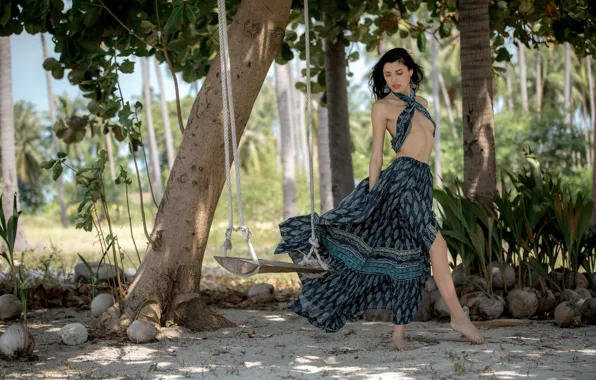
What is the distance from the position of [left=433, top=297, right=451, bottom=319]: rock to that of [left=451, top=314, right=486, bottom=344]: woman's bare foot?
3.16ft

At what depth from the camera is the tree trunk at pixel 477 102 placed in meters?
5.68

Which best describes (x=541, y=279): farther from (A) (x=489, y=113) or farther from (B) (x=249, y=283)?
(B) (x=249, y=283)

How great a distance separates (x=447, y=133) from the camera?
3409 centimetres


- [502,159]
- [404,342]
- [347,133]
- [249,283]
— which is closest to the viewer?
[404,342]

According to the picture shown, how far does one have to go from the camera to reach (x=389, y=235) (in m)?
4.18

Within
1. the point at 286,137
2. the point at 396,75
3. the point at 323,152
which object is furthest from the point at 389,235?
the point at 286,137

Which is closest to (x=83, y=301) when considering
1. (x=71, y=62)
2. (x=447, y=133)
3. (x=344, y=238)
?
(x=71, y=62)

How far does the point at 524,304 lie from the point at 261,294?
219cm

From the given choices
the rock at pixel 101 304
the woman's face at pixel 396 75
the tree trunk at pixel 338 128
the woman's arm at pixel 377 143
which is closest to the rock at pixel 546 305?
the woman's arm at pixel 377 143

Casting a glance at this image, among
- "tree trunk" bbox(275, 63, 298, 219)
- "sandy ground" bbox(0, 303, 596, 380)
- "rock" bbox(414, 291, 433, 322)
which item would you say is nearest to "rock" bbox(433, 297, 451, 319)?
"rock" bbox(414, 291, 433, 322)

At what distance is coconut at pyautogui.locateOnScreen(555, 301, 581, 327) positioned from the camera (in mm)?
4559

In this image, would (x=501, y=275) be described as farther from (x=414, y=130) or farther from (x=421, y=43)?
(x=421, y=43)

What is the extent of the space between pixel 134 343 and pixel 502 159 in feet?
84.6

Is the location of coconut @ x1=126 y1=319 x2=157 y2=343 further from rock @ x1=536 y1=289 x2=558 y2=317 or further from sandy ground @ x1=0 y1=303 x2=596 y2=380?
rock @ x1=536 y1=289 x2=558 y2=317
